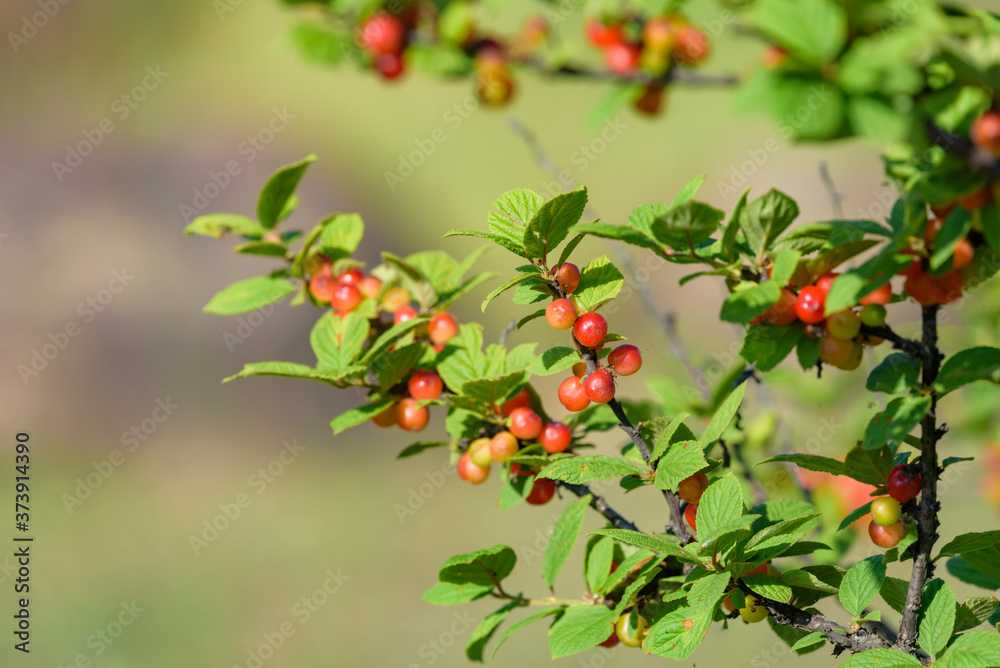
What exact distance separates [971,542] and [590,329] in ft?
1.33

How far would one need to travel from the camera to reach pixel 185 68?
6484 millimetres

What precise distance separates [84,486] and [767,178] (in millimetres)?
4717

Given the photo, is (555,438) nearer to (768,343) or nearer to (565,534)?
(565,534)

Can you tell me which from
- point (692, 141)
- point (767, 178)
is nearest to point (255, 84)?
point (692, 141)

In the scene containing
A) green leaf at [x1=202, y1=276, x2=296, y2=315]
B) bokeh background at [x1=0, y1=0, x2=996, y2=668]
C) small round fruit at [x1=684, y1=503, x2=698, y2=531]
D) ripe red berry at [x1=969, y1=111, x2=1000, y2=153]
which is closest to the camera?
ripe red berry at [x1=969, y1=111, x2=1000, y2=153]

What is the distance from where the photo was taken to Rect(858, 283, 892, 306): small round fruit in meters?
0.62

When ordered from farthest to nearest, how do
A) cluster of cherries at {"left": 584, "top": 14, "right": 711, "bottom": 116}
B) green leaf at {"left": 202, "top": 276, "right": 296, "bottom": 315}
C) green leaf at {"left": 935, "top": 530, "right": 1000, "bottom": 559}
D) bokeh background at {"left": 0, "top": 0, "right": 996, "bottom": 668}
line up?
bokeh background at {"left": 0, "top": 0, "right": 996, "bottom": 668}, cluster of cherries at {"left": 584, "top": 14, "right": 711, "bottom": 116}, green leaf at {"left": 202, "top": 276, "right": 296, "bottom": 315}, green leaf at {"left": 935, "top": 530, "right": 1000, "bottom": 559}

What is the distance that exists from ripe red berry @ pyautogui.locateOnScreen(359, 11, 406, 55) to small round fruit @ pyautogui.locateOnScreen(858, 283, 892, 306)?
0.81 m

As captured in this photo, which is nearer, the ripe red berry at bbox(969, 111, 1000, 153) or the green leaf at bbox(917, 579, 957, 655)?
the ripe red berry at bbox(969, 111, 1000, 153)

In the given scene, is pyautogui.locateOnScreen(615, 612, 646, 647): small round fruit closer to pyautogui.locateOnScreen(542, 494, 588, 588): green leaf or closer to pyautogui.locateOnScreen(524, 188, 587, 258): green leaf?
pyautogui.locateOnScreen(542, 494, 588, 588): green leaf

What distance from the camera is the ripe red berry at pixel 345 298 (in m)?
1.02

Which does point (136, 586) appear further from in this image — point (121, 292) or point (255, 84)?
point (255, 84)

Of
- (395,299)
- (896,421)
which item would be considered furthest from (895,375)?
(395,299)

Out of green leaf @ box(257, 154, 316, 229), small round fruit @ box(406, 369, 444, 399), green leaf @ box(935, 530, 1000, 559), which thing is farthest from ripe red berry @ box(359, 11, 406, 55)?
green leaf @ box(935, 530, 1000, 559)
